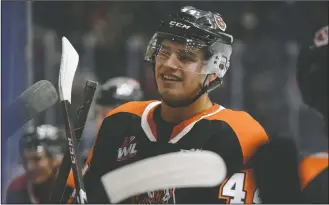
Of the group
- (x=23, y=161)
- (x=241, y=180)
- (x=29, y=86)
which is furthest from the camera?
(x=23, y=161)

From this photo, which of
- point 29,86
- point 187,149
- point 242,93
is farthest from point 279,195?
point 29,86

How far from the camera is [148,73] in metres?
1.77

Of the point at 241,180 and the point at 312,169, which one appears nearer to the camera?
the point at 312,169

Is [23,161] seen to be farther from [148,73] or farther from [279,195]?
[279,195]

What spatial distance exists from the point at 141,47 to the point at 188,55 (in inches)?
8.0

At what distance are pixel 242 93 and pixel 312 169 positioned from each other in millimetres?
431

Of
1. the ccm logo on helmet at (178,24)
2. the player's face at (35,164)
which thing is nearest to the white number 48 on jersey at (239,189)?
the ccm logo on helmet at (178,24)

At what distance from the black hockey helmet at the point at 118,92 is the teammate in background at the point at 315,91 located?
52 centimetres

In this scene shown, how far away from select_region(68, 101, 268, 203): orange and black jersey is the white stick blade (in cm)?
17

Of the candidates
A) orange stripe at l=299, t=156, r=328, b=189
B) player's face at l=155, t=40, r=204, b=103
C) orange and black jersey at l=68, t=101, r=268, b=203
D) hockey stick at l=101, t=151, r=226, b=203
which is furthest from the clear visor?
orange stripe at l=299, t=156, r=328, b=189

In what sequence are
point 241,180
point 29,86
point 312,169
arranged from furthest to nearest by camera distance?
point 29,86 < point 241,180 < point 312,169

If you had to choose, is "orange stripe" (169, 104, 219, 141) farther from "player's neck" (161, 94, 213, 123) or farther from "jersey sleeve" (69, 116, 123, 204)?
"jersey sleeve" (69, 116, 123, 204)

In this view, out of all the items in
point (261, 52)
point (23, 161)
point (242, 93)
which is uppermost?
point (261, 52)

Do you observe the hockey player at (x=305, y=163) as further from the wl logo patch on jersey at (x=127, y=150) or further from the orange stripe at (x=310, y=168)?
the wl logo patch on jersey at (x=127, y=150)
